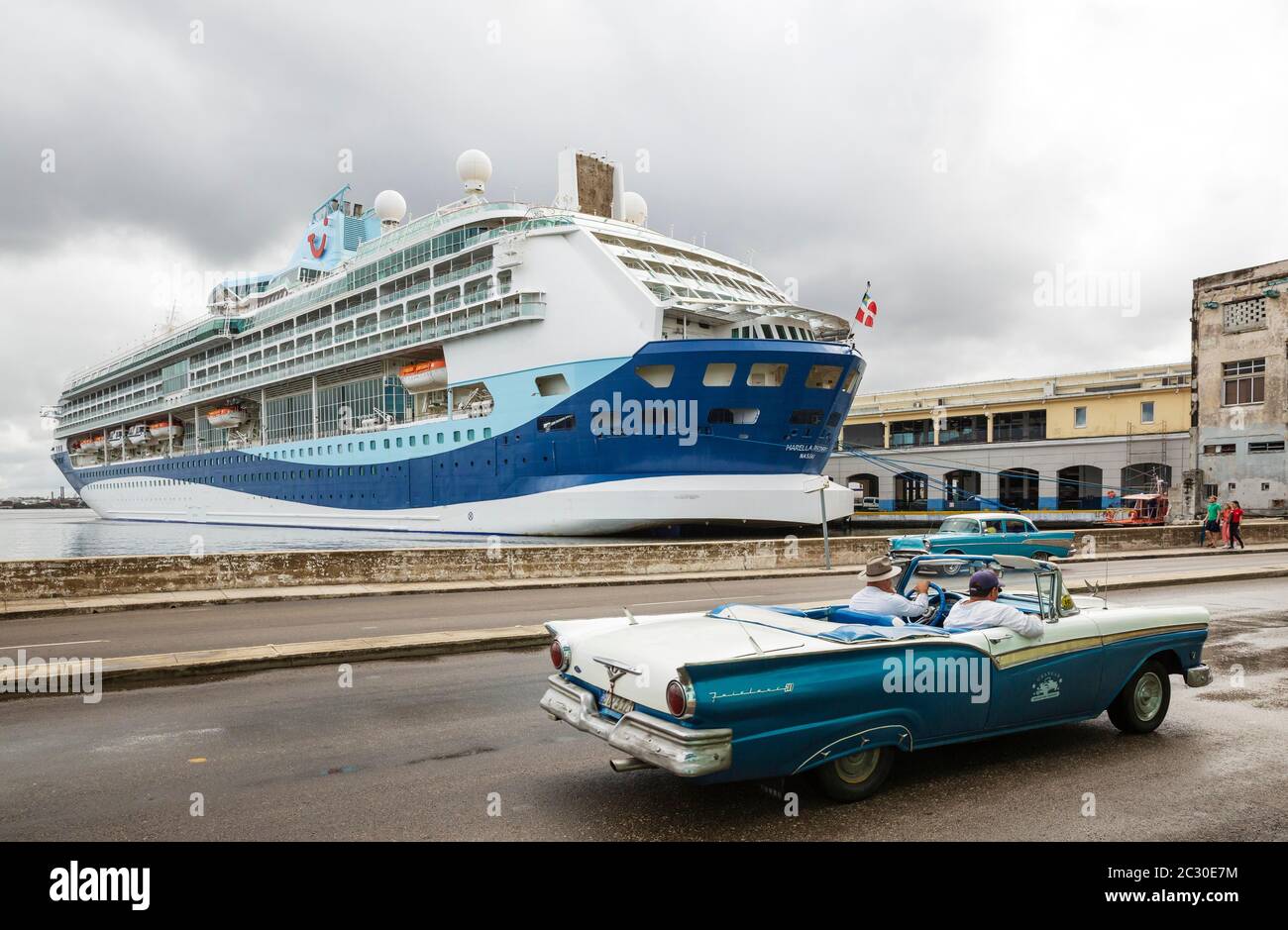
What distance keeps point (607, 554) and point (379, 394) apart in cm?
3123

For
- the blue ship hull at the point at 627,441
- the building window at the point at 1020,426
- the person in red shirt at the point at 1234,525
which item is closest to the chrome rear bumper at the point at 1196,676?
the blue ship hull at the point at 627,441

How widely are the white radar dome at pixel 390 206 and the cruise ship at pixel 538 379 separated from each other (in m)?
0.09

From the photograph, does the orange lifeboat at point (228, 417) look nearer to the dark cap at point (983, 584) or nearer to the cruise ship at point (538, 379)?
the cruise ship at point (538, 379)

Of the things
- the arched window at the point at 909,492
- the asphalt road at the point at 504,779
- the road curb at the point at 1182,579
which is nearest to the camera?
the asphalt road at the point at 504,779

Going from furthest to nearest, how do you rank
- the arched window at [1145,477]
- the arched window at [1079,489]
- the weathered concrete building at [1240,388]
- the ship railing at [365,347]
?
the arched window at [1079,489] < the arched window at [1145,477] < the ship railing at [365,347] < the weathered concrete building at [1240,388]

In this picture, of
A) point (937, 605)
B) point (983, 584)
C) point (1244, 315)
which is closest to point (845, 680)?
point (983, 584)

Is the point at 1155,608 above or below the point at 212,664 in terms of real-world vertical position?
above

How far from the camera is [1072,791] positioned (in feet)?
16.9

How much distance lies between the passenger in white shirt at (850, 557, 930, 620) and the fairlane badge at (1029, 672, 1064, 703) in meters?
0.87

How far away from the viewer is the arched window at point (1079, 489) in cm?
4947

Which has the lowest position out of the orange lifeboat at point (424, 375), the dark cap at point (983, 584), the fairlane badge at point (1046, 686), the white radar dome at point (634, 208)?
the fairlane badge at point (1046, 686)

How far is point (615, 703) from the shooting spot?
195 inches

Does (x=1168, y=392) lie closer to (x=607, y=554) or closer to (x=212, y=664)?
(x=607, y=554)
